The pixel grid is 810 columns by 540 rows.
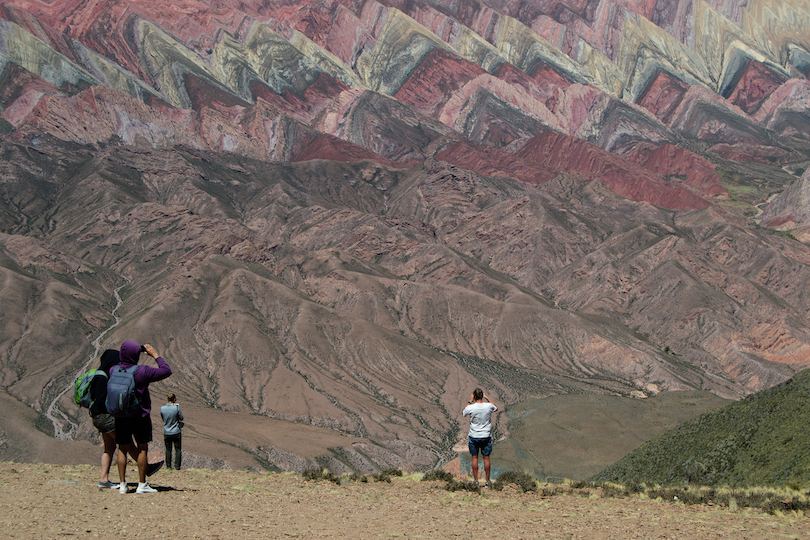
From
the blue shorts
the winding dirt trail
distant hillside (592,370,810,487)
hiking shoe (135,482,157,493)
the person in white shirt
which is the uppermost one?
the winding dirt trail

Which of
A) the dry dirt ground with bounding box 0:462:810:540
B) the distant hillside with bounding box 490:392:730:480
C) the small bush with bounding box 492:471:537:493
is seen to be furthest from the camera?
the distant hillside with bounding box 490:392:730:480

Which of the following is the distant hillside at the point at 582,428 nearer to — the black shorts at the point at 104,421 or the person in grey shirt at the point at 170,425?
the person in grey shirt at the point at 170,425

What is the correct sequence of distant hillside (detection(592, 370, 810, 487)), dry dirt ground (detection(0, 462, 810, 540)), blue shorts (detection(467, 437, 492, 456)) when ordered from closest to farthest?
dry dirt ground (detection(0, 462, 810, 540)), blue shorts (detection(467, 437, 492, 456)), distant hillside (detection(592, 370, 810, 487))

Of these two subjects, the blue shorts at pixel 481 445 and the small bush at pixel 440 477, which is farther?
the small bush at pixel 440 477

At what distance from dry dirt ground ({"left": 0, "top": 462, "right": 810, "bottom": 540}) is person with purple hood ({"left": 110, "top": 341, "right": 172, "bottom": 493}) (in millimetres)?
556

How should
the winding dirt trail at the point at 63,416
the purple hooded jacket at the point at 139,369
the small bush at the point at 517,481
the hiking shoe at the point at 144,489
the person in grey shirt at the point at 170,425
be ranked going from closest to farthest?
the purple hooded jacket at the point at 139,369 → the hiking shoe at the point at 144,489 → the small bush at the point at 517,481 → the person in grey shirt at the point at 170,425 → the winding dirt trail at the point at 63,416

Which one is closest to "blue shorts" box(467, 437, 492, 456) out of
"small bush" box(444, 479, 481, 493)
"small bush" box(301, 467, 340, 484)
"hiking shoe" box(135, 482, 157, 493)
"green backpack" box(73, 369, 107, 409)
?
"small bush" box(444, 479, 481, 493)

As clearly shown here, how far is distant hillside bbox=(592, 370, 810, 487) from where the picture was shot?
2481 cm

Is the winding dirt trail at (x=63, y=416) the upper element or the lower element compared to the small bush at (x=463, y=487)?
upper

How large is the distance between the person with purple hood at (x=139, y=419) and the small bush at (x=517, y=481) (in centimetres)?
825

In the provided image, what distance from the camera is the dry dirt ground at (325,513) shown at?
1250 cm

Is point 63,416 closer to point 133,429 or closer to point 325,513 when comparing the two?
point 133,429

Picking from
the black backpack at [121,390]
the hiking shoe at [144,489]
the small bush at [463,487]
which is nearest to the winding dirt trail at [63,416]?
the small bush at [463,487]

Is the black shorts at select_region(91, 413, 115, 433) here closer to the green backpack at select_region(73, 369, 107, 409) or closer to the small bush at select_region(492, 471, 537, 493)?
the green backpack at select_region(73, 369, 107, 409)
